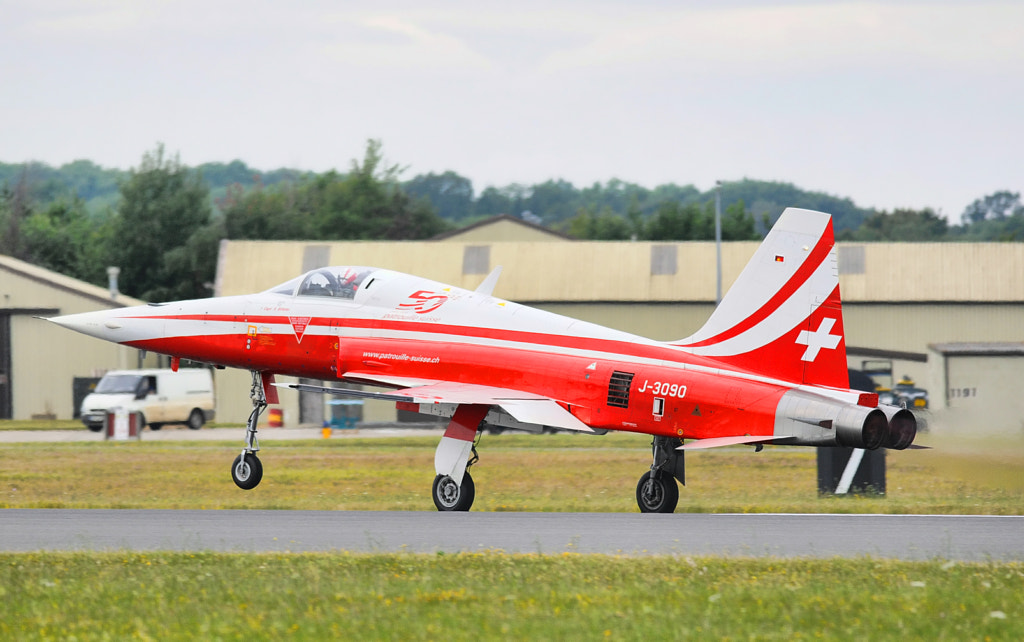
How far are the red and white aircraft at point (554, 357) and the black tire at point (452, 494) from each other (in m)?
0.02

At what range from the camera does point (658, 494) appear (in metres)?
17.5

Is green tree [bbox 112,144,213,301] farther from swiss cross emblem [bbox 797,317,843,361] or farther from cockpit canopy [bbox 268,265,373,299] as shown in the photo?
swiss cross emblem [bbox 797,317,843,361]

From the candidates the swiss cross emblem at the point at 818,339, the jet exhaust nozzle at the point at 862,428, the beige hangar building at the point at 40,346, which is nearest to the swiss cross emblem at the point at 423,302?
the swiss cross emblem at the point at 818,339

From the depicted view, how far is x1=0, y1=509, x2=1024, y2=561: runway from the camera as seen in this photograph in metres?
12.8

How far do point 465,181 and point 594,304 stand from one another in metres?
143

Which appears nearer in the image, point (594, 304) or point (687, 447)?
point (687, 447)

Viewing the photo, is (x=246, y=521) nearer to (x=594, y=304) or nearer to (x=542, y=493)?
(x=542, y=493)

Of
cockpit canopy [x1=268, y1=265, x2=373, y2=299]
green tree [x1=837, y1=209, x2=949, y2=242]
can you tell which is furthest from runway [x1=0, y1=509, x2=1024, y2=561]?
green tree [x1=837, y1=209, x2=949, y2=242]

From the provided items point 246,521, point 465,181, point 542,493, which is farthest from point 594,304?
point 465,181

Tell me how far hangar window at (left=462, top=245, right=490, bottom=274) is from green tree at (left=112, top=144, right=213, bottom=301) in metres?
25.5

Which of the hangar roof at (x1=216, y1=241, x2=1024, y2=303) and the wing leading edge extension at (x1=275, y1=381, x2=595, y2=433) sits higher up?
the hangar roof at (x1=216, y1=241, x2=1024, y2=303)

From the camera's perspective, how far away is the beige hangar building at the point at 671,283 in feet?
171

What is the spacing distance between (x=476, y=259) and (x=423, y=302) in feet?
118

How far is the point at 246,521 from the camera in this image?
15422 mm
